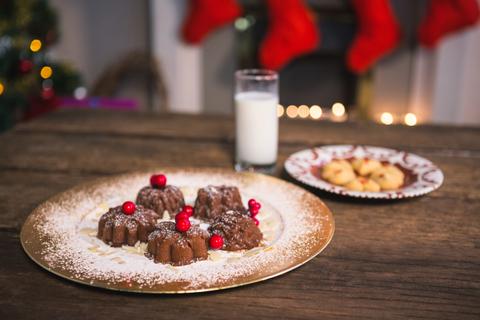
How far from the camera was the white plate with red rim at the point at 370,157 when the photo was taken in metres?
0.99

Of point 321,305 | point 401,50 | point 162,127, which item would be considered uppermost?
point 401,50

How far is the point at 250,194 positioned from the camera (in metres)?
1.00

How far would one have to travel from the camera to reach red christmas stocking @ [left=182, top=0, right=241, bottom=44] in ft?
9.26

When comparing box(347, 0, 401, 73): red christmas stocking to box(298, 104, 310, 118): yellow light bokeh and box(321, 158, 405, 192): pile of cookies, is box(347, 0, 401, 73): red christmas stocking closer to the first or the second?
box(298, 104, 310, 118): yellow light bokeh

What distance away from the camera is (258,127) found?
1182 millimetres

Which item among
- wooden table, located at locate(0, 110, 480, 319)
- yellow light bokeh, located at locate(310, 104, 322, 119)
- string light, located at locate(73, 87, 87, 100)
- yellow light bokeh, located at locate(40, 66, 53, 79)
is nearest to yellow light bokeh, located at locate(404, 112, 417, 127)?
yellow light bokeh, located at locate(310, 104, 322, 119)

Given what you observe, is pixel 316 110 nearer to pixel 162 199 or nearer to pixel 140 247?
pixel 162 199

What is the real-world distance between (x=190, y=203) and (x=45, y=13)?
1.96m

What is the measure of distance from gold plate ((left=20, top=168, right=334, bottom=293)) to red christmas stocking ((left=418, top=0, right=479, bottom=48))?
6.39 ft

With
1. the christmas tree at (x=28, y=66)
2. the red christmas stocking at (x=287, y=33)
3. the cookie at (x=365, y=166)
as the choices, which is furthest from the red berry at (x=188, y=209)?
the red christmas stocking at (x=287, y=33)

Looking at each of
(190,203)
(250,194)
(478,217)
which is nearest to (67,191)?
(190,203)

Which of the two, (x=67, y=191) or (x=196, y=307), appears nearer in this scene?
(x=196, y=307)

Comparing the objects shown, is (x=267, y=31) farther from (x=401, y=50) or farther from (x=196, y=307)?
(x=196, y=307)

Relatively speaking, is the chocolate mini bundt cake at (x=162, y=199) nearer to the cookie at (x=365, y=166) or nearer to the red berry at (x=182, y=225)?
the red berry at (x=182, y=225)
